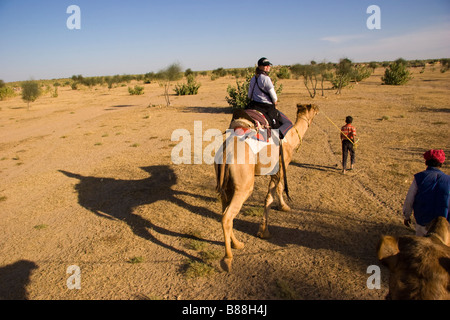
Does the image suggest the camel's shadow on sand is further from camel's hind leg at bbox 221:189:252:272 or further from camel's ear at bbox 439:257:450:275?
camel's ear at bbox 439:257:450:275

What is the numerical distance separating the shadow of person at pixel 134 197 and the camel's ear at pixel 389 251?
345cm

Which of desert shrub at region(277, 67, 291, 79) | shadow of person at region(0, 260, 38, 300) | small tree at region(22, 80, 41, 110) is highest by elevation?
desert shrub at region(277, 67, 291, 79)

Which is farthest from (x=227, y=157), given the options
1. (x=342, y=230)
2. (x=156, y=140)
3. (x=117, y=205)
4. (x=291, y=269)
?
(x=156, y=140)

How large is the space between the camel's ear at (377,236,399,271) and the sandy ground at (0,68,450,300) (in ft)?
7.37

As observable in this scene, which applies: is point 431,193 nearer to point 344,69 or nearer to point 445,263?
point 445,263

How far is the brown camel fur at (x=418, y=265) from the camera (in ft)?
4.70

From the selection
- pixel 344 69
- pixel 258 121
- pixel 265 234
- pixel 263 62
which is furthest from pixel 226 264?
pixel 344 69

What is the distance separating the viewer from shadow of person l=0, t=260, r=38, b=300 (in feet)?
12.6

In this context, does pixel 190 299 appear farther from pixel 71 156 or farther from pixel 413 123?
pixel 413 123

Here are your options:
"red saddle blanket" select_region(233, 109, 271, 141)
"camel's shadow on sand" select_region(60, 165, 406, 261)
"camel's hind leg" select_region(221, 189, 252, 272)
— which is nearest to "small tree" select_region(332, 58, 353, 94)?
"camel's shadow on sand" select_region(60, 165, 406, 261)

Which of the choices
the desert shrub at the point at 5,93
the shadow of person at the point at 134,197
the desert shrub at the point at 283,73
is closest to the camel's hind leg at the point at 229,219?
the shadow of person at the point at 134,197

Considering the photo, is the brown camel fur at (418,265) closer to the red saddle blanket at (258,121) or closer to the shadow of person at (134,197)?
the red saddle blanket at (258,121)

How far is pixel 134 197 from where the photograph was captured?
6875 millimetres

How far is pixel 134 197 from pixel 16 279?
2.98 metres
